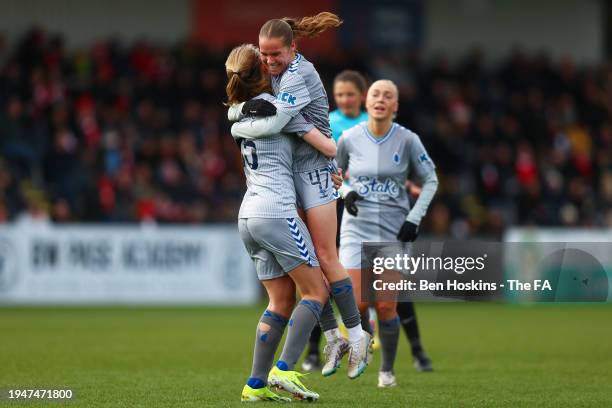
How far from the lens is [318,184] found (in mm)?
7273

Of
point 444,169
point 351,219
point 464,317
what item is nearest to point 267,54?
point 351,219

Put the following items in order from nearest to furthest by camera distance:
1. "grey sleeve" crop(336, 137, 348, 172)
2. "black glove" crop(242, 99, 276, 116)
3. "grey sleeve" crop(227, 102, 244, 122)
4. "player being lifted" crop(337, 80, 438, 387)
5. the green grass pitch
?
"black glove" crop(242, 99, 276, 116) → "grey sleeve" crop(227, 102, 244, 122) → the green grass pitch → "player being lifted" crop(337, 80, 438, 387) → "grey sleeve" crop(336, 137, 348, 172)

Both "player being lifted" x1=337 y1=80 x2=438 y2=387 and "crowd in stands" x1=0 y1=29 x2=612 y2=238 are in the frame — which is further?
"crowd in stands" x1=0 y1=29 x2=612 y2=238

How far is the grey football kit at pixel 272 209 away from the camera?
→ 22.7 feet

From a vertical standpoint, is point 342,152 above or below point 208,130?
above

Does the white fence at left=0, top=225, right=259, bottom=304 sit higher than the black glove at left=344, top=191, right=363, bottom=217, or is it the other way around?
the black glove at left=344, top=191, right=363, bottom=217

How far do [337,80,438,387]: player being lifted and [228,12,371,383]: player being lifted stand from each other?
144 centimetres

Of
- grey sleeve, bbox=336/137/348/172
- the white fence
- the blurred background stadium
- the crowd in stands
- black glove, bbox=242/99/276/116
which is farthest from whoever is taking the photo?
the crowd in stands

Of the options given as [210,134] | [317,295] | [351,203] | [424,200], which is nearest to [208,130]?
[210,134]

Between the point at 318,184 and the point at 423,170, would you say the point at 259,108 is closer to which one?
the point at 318,184

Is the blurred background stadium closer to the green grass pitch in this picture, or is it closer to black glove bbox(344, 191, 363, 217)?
the green grass pitch

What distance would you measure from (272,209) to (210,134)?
16.5 metres

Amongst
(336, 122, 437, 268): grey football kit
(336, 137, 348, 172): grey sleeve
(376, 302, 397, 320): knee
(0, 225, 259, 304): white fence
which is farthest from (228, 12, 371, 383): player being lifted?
(0, 225, 259, 304): white fence

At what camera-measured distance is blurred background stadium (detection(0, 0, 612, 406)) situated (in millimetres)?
19469
